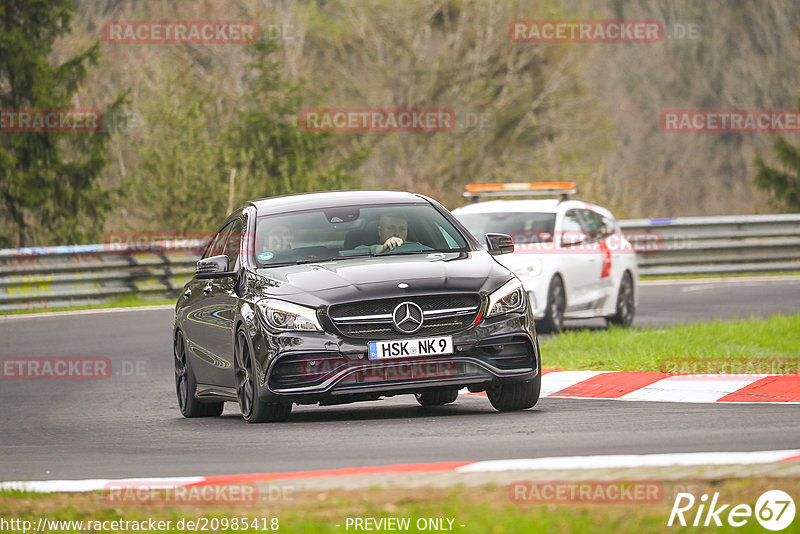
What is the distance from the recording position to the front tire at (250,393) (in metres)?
10.1

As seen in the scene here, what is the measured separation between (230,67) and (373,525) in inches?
1765

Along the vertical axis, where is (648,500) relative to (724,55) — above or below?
below

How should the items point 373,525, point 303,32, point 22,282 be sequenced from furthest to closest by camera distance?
point 303,32
point 22,282
point 373,525

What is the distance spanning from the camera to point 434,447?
27.0 feet

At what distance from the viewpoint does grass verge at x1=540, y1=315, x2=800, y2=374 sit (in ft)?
42.8

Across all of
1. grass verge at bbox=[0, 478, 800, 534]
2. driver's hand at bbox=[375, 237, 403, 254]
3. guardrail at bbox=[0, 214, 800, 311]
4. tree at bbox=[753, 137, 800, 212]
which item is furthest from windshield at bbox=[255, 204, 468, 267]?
tree at bbox=[753, 137, 800, 212]

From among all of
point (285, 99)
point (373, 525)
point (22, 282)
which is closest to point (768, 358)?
point (373, 525)

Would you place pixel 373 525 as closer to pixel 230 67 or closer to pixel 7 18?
pixel 7 18

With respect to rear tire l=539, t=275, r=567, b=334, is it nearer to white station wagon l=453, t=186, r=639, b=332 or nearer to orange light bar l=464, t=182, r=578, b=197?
white station wagon l=453, t=186, r=639, b=332

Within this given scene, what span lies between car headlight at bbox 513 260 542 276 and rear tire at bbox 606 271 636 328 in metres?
2.02

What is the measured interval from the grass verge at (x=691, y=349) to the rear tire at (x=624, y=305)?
2.48 meters

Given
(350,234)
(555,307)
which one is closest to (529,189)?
(555,307)

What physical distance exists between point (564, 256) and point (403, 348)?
359 inches

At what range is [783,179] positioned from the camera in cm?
3772
